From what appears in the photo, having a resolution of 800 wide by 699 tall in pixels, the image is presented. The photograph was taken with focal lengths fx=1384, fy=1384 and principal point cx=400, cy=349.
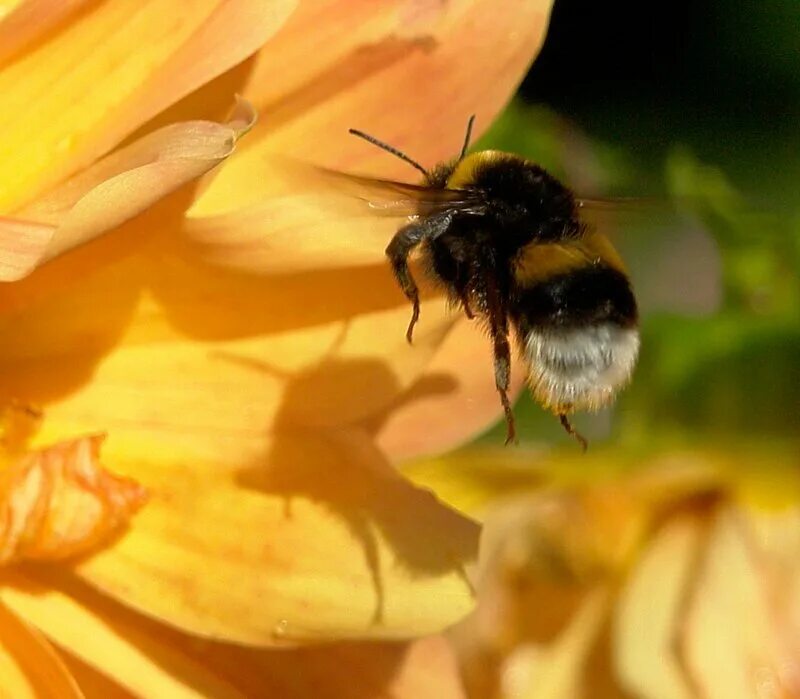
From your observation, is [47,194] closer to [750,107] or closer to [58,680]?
[58,680]

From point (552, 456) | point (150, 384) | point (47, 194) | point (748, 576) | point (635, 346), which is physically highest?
point (47, 194)

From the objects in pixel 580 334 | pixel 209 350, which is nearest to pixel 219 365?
pixel 209 350

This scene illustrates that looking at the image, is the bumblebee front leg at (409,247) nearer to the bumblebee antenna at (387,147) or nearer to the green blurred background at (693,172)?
the bumblebee antenna at (387,147)

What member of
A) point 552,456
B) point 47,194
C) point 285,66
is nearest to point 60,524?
point 47,194

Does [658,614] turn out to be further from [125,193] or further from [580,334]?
[125,193]

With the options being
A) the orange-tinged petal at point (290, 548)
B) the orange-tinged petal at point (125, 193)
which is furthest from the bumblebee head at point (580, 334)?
the orange-tinged petal at point (125, 193)

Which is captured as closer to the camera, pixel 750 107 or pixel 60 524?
pixel 60 524
